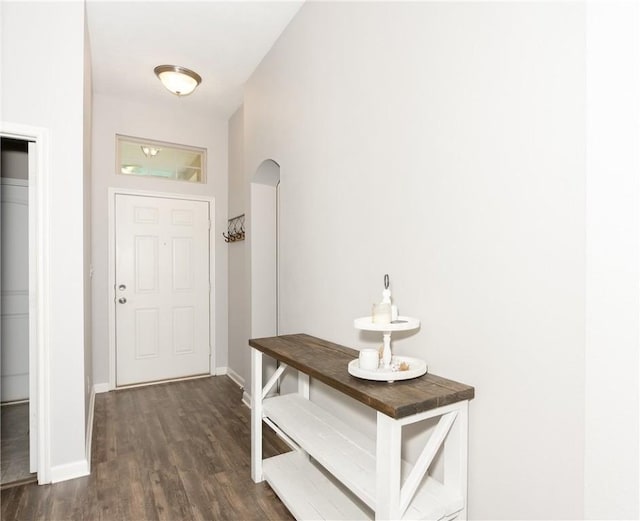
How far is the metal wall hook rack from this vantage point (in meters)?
4.00

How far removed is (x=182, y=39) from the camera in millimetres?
2881

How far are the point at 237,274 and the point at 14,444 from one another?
2209 mm

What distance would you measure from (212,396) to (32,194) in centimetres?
230

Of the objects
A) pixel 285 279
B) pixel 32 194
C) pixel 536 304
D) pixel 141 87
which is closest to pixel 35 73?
pixel 32 194

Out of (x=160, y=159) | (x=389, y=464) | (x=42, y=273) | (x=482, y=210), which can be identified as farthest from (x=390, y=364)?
(x=160, y=159)

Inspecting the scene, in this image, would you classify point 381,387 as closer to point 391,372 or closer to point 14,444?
point 391,372

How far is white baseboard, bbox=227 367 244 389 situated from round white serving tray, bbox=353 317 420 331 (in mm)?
2760

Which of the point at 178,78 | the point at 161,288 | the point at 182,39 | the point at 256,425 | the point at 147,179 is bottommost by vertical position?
the point at 256,425

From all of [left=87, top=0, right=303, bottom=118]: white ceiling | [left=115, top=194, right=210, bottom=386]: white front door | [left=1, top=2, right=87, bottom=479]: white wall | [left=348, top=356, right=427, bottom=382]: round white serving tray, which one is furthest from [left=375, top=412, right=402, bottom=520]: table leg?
[left=115, top=194, right=210, bottom=386]: white front door

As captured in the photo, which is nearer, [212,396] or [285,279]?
[285,279]

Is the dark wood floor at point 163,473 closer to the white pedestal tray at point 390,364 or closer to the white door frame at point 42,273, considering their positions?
the white door frame at point 42,273

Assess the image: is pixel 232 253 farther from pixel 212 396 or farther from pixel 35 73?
pixel 35 73

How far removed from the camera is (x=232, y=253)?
4.32 meters

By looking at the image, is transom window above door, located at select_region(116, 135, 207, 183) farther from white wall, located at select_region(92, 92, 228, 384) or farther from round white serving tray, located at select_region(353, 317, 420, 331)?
round white serving tray, located at select_region(353, 317, 420, 331)
